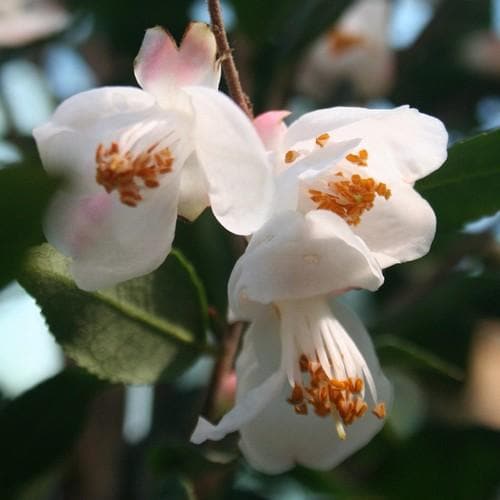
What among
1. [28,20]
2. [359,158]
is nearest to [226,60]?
[359,158]

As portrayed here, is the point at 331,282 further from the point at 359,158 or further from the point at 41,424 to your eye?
the point at 41,424

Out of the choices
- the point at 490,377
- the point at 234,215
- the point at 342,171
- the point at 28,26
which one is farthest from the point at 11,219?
the point at 490,377

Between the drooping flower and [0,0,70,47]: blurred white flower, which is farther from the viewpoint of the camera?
[0,0,70,47]: blurred white flower

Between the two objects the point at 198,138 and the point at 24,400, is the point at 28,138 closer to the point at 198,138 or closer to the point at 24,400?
the point at 24,400

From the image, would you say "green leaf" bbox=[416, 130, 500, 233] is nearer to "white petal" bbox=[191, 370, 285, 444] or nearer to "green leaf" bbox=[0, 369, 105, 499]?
"white petal" bbox=[191, 370, 285, 444]

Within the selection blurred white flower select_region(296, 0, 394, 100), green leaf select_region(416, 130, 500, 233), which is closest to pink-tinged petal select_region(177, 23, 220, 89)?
green leaf select_region(416, 130, 500, 233)

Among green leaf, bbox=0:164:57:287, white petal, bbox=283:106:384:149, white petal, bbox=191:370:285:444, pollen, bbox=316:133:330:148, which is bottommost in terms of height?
white petal, bbox=191:370:285:444
